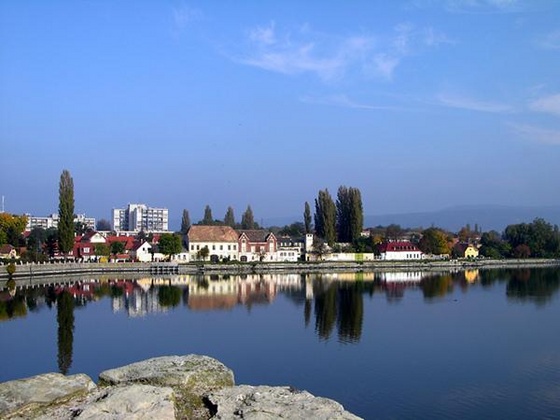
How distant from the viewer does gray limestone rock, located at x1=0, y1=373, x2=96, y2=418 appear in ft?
25.8

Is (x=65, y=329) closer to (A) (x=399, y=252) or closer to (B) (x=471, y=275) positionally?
(B) (x=471, y=275)

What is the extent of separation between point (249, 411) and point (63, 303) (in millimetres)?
27005

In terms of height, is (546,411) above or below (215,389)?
below

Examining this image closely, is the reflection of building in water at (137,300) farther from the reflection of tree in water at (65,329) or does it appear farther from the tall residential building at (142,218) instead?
the tall residential building at (142,218)

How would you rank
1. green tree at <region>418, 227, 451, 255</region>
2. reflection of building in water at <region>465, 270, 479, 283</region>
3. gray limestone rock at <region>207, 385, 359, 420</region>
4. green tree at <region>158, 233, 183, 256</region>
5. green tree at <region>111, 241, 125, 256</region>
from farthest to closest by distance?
green tree at <region>418, 227, 451, 255</region> < green tree at <region>111, 241, 125, 256</region> < green tree at <region>158, 233, 183, 256</region> < reflection of building in water at <region>465, 270, 479, 283</region> < gray limestone rock at <region>207, 385, 359, 420</region>

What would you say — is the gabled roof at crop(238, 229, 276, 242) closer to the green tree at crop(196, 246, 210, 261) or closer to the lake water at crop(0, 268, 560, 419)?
the green tree at crop(196, 246, 210, 261)

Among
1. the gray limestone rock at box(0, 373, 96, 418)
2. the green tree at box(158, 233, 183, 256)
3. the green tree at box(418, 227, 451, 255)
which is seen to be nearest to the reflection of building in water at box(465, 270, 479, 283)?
the green tree at box(418, 227, 451, 255)

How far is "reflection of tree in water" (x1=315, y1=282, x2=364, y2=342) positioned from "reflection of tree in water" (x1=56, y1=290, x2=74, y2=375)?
860 cm

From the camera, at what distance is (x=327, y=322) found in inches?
1030

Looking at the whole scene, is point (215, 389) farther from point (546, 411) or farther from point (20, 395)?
point (546, 411)

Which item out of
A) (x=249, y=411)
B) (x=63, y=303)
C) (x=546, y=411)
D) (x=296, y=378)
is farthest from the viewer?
(x=63, y=303)

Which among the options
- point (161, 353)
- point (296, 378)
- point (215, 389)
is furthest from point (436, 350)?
point (215, 389)

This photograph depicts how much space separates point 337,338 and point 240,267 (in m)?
34.4

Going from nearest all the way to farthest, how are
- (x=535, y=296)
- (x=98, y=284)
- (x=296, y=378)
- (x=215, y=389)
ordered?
1. (x=215, y=389)
2. (x=296, y=378)
3. (x=535, y=296)
4. (x=98, y=284)
